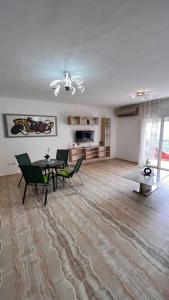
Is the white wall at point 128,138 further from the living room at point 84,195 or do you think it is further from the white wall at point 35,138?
the living room at point 84,195

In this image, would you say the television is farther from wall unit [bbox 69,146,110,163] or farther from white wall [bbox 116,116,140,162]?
white wall [bbox 116,116,140,162]

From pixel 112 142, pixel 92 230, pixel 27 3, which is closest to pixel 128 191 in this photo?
pixel 92 230

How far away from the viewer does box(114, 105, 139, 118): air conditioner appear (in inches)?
228

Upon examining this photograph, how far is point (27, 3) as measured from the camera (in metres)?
1.11

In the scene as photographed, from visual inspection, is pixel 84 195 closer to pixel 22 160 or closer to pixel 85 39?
pixel 22 160

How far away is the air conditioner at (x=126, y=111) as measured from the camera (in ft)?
19.0

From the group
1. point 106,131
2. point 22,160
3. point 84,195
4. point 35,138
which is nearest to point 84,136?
point 106,131

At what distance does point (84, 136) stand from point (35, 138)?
6.34 ft

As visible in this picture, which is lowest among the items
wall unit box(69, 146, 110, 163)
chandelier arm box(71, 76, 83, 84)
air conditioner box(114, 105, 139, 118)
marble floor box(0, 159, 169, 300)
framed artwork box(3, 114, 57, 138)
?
marble floor box(0, 159, 169, 300)

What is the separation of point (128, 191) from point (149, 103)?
11.5ft

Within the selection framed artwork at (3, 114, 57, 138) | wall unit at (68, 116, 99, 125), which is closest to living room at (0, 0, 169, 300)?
framed artwork at (3, 114, 57, 138)

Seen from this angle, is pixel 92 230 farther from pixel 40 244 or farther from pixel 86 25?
pixel 86 25

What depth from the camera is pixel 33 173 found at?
2.77 meters

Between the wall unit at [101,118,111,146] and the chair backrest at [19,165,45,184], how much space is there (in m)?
4.22
